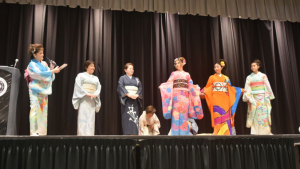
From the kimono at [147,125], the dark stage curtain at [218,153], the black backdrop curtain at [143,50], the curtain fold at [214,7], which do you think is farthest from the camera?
the curtain fold at [214,7]

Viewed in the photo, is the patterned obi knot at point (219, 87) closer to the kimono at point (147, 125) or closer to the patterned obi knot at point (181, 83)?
the patterned obi knot at point (181, 83)

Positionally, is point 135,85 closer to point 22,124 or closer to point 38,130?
point 38,130

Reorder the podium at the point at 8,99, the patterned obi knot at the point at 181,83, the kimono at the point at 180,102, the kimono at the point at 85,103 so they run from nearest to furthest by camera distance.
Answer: the podium at the point at 8,99 → the kimono at the point at 85,103 → the kimono at the point at 180,102 → the patterned obi knot at the point at 181,83

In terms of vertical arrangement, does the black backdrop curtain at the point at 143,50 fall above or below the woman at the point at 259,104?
above

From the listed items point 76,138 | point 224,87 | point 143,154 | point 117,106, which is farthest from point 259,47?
point 76,138

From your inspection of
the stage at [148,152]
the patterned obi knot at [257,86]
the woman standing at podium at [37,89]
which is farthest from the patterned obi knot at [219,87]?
the woman standing at podium at [37,89]

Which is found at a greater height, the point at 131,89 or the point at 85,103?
the point at 131,89

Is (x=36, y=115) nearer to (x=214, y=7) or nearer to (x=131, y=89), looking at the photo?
(x=131, y=89)

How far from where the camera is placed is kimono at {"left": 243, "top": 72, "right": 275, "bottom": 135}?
527cm

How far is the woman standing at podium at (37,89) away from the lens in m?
4.24

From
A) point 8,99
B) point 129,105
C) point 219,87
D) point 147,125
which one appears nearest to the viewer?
point 8,99

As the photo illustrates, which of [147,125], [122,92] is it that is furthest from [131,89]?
[147,125]

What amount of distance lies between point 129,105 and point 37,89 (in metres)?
1.48

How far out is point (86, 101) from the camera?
4.68 metres
